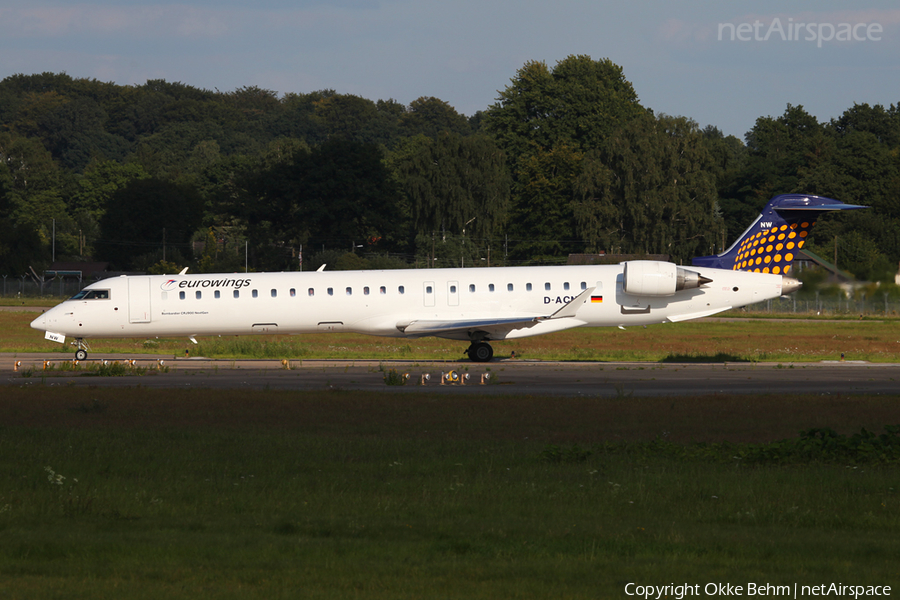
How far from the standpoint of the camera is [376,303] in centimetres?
3362

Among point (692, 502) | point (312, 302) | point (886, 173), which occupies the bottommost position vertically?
point (692, 502)

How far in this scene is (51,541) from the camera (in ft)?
29.9

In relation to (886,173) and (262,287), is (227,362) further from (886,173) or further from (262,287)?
(886,173)

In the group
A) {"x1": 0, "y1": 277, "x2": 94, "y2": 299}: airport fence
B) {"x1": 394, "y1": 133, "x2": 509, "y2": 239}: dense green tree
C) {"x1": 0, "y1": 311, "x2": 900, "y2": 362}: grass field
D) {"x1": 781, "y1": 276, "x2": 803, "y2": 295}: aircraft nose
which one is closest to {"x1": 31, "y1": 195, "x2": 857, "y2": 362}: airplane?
{"x1": 781, "y1": 276, "x2": 803, "y2": 295}: aircraft nose

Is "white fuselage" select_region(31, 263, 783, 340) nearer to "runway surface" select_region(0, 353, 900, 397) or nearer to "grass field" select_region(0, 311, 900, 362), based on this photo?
"runway surface" select_region(0, 353, 900, 397)

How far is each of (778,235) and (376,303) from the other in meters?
14.4

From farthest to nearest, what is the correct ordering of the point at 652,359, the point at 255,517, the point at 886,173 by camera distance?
the point at 886,173
the point at 652,359
the point at 255,517

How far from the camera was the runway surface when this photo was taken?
83.1 ft

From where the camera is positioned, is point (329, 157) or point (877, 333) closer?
point (877, 333)

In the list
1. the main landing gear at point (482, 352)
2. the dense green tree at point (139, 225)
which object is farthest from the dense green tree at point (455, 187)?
the main landing gear at point (482, 352)

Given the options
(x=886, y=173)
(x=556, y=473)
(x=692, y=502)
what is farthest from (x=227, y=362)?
(x=886, y=173)

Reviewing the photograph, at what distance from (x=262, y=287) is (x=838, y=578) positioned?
27.6 meters

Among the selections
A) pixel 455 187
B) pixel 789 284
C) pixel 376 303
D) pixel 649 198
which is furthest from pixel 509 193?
pixel 789 284

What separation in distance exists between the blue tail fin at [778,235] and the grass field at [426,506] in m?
16.0
